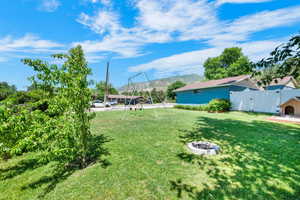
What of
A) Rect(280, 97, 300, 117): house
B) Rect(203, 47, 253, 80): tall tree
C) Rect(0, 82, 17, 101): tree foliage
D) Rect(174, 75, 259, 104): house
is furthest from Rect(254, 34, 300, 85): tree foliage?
Rect(203, 47, 253, 80): tall tree

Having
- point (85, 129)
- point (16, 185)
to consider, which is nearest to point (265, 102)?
point (85, 129)

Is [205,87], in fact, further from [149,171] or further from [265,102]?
[149,171]

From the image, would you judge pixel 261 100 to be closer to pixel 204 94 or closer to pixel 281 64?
pixel 204 94

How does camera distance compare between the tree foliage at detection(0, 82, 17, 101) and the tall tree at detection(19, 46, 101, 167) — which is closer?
the tall tree at detection(19, 46, 101, 167)

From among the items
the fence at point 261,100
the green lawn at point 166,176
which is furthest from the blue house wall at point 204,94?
the green lawn at point 166,176

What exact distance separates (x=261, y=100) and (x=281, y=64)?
1277 centimetres

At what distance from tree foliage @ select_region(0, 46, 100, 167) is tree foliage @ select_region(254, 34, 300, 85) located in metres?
3.57

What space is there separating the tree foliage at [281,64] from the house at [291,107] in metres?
11.2

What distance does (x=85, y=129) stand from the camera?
3320 mm

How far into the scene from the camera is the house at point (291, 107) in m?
9.95

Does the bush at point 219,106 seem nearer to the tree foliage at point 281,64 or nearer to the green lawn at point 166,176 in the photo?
the green lawn at point 166,176

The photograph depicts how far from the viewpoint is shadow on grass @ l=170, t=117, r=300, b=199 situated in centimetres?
238

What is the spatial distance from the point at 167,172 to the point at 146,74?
1119cm

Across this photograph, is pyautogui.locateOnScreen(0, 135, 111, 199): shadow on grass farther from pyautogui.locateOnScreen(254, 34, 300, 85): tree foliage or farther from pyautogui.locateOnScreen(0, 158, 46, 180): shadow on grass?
pyautogui.locateOnScreen(254, 34, 300, 85): tree foliage
